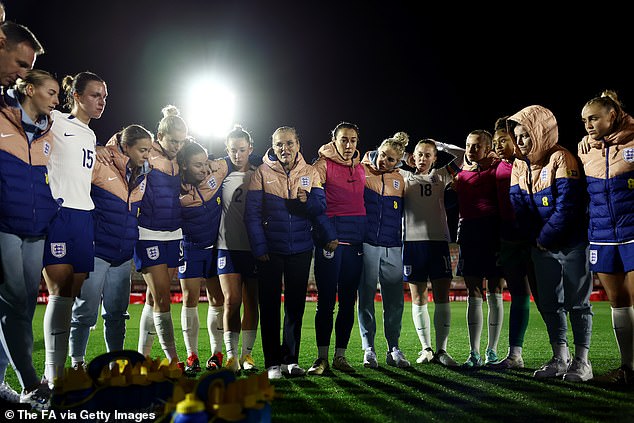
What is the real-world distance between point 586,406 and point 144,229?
3916mm

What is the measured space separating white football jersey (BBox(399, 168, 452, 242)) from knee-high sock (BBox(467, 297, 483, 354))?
2.49 feet

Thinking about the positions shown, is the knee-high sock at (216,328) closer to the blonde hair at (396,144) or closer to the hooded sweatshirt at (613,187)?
the blonde hair at (396,144)

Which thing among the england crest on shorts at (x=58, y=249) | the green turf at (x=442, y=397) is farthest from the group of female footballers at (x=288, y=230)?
the green turf at (x=442, y=397)

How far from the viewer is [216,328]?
6449 millimetres

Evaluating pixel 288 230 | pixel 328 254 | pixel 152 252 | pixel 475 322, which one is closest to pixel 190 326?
pixel 152 252

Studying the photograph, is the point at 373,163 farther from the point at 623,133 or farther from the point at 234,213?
the point at 623,133

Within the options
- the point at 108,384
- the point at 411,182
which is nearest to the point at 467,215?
the point at 411,182

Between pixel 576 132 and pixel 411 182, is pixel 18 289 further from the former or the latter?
pixel 576 132

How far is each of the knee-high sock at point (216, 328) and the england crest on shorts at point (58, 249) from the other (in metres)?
2.31

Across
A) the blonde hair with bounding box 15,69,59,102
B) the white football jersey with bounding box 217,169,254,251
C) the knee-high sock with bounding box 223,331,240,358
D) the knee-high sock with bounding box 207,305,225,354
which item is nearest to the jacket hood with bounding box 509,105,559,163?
the white football jersey with bounding box 217,169,254,251

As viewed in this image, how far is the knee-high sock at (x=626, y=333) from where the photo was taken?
199 inches

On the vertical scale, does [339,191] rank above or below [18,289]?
above

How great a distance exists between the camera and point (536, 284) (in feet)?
19.4

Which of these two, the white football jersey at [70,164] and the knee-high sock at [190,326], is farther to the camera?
the knee-high sock at [190,326]
